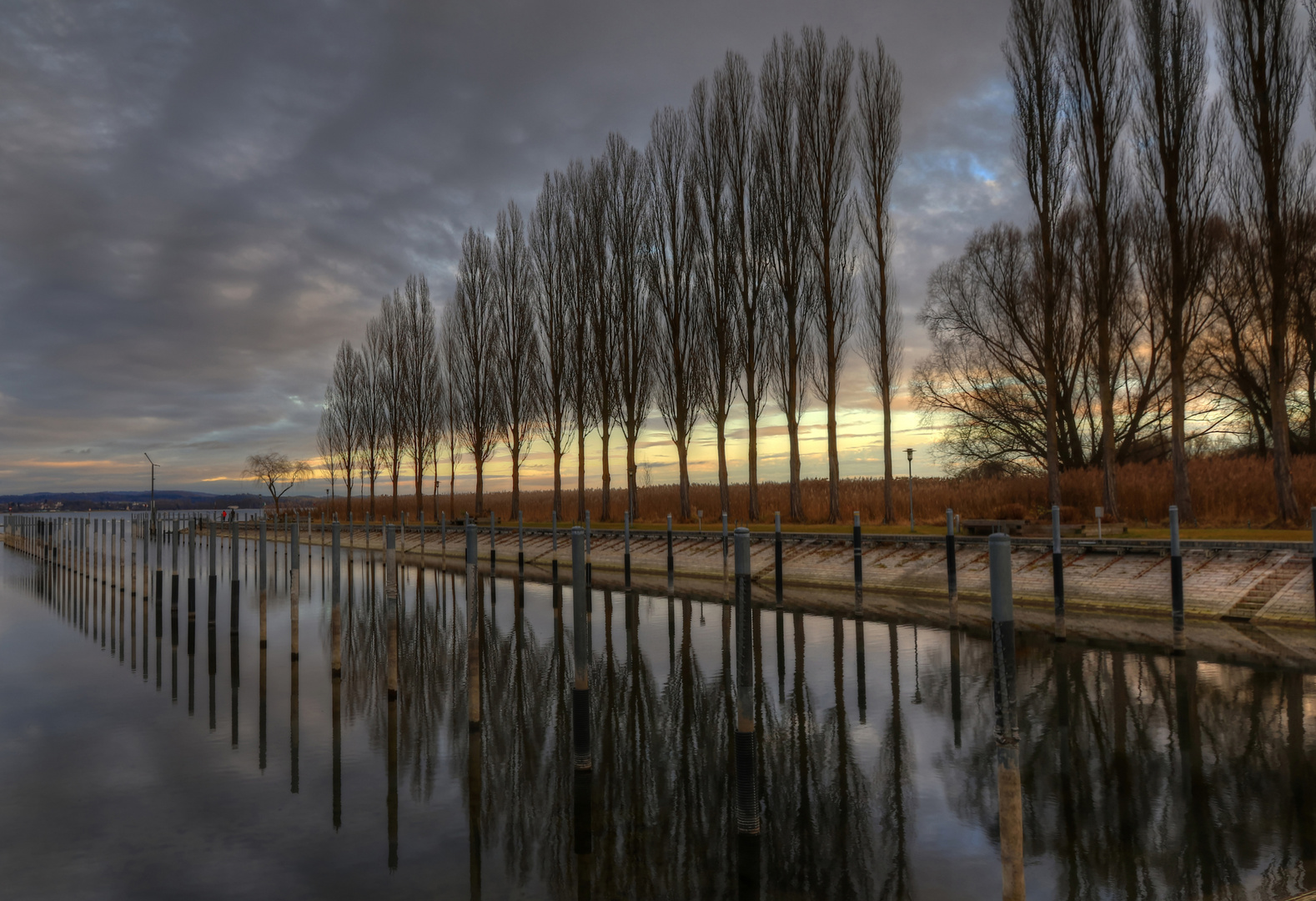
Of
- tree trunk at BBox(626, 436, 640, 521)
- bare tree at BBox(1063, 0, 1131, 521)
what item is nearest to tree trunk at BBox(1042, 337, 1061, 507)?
bare tree at BBox(1063, 0, 1131, 521)

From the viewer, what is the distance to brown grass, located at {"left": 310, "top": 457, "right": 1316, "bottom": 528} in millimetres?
23031

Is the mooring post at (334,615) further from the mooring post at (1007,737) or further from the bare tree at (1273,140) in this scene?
the bare tree at (1273,140)

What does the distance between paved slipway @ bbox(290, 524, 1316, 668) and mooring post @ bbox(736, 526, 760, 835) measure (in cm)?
1031

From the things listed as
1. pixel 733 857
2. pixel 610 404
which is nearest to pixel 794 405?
pixel 610 404

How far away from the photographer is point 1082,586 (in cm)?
1653

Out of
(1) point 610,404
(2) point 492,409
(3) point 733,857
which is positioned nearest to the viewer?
(3) point 733,857

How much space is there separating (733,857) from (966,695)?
21.0 ft

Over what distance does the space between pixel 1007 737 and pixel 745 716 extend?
2.37 metres

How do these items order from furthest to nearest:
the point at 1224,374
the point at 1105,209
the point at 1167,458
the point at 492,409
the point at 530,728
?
1. the point at 492,409
2. the point at 1224,374
3. the point at 1167,458
4. the point at 1105,209
5. the point at 530,728

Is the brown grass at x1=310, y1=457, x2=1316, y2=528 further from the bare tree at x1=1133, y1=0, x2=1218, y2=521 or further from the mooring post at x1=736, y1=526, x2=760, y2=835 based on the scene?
the mooring post at x1=736, y1=526, x2=760, y2=835

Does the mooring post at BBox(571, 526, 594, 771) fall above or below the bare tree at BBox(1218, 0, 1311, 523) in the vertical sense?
below

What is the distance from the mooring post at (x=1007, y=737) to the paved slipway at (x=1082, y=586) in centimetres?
1044

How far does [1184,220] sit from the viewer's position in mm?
22312

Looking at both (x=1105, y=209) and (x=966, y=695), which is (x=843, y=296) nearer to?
(x=1105, y=209)
